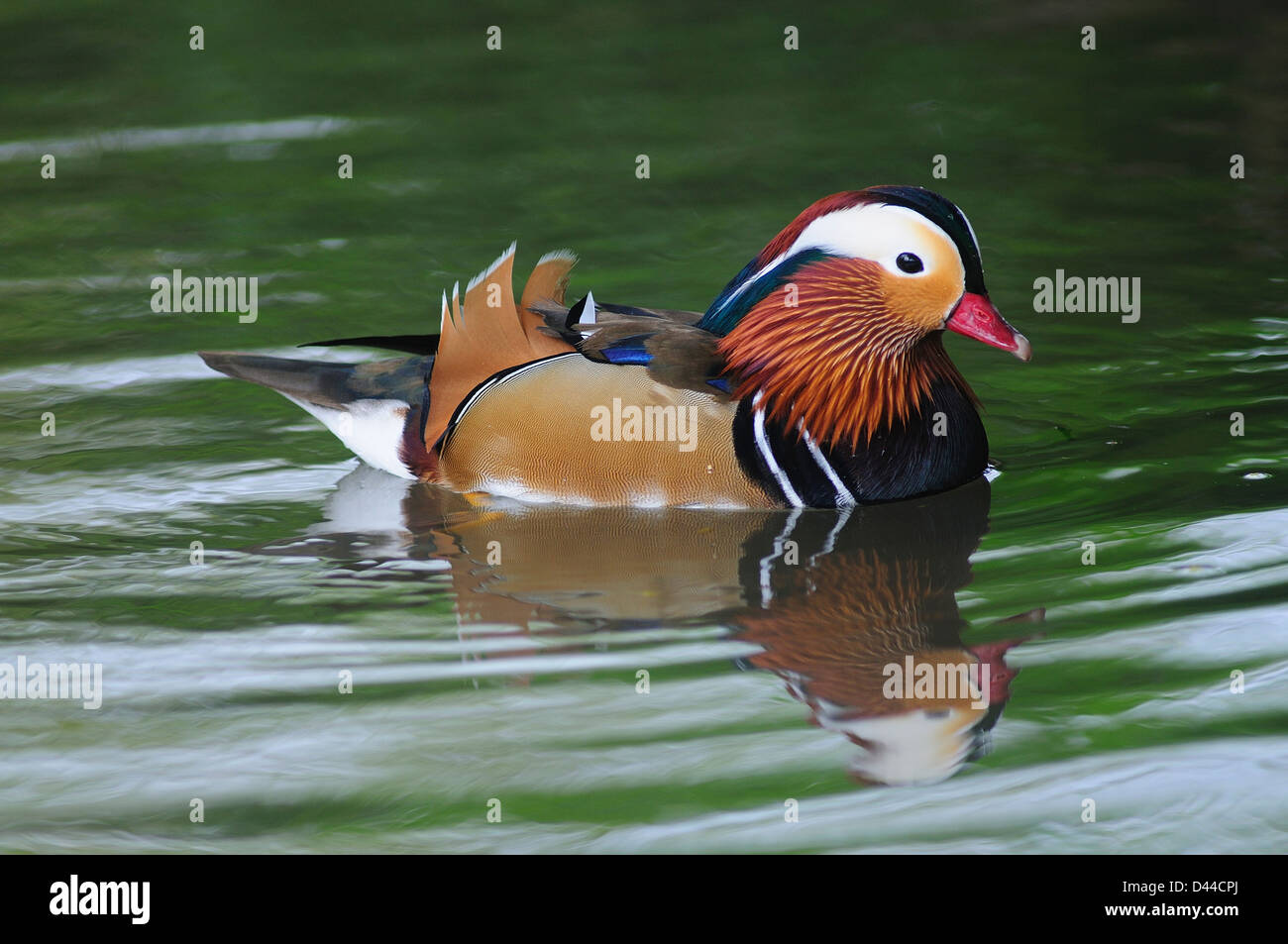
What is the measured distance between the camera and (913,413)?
6.30 m

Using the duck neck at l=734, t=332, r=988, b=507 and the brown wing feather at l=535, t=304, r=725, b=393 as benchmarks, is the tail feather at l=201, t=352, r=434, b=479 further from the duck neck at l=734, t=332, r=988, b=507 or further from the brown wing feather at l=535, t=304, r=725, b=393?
the duck neck at l=734, t=332, r=988, b=507

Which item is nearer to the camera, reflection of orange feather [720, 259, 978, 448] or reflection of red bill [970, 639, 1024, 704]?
reflection of red bill [970, 639, 1024, 704]

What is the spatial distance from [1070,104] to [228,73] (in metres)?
5.75

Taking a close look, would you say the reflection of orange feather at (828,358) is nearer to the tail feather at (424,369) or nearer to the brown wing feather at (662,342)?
the brown wing feather at (662,342)

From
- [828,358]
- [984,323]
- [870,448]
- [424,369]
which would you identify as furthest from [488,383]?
[984,323]

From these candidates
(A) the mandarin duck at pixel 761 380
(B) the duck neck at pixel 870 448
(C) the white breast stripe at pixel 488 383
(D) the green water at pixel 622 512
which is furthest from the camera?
(C) the white breast stripe at pixel 488 383

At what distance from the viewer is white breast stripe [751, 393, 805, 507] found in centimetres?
616

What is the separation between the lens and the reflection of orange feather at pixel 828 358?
623 centimetres

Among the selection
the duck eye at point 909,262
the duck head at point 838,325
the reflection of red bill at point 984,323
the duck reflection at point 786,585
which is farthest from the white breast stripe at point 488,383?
the reflection of red bill at point 984,323

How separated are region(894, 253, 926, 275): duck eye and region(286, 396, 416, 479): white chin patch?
202 cm

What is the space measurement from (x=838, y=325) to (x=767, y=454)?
55 centimetres

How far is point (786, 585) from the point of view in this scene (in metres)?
5.69

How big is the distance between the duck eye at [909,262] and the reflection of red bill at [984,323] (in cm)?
19

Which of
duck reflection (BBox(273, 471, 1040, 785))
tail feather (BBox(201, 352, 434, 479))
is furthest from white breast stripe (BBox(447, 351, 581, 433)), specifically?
duck reflection (BBox(273, 471, 1040, 785))
